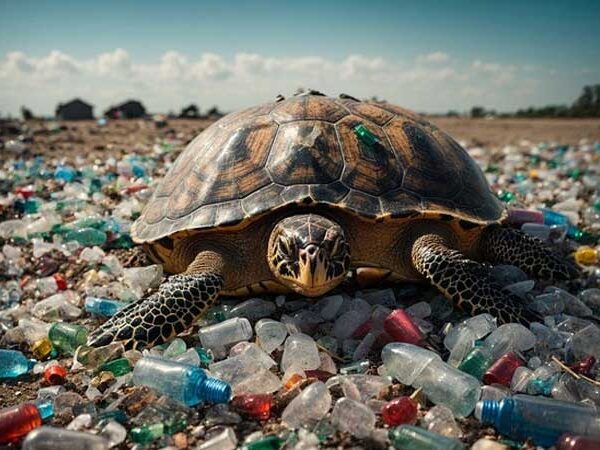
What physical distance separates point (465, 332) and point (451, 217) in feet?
3.37

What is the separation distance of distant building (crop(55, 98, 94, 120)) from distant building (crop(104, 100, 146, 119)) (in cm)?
77

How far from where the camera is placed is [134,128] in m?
16.1

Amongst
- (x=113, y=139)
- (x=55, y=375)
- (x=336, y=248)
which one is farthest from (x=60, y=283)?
(x=113, y=139)

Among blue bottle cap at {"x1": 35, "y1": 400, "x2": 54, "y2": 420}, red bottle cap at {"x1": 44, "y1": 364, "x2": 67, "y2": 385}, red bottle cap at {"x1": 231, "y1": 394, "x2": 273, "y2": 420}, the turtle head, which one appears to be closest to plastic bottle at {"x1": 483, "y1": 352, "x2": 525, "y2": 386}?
the turtle head

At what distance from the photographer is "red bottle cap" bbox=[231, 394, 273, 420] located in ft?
8.41

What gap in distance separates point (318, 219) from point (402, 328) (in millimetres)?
920

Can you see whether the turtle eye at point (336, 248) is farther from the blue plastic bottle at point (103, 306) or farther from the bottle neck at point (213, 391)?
the blue plastic bottle at point (103, 306)

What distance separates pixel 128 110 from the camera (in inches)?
865

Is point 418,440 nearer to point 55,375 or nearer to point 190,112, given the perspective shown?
point 55,375

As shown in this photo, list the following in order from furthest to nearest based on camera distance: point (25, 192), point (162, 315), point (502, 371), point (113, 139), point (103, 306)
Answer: point (113, 139), point (25, 192), point (103, 306), point (162, 315), point (502, 371)

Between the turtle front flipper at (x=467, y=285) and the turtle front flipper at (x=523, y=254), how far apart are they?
862 millimetres

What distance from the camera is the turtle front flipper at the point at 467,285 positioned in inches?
135

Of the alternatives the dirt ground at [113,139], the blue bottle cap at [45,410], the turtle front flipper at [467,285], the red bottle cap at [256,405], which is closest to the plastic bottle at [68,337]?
the blue bottle cap at [45,410]

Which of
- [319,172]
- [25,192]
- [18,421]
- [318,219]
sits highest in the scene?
[319,172]
